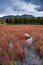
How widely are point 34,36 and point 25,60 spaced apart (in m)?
1.10

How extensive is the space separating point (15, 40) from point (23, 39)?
0.86 ft

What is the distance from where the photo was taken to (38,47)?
4203mm

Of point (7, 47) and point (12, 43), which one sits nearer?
point (7, 47)

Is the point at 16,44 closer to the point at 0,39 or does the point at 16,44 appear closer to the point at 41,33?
the point at 0,39

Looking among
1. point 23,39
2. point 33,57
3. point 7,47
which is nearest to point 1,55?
point 7,47

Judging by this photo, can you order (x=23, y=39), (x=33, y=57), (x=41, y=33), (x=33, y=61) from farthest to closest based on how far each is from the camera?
1. (x=41, y=33)
2. (x=23, y=39)
3. (x=33, y=57)
4. (x=33, y=61)

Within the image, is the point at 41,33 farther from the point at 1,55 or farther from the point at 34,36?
the point at 1,55

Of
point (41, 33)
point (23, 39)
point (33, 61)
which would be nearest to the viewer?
point (33, 61)

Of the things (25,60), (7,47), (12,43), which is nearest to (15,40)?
(12,43)

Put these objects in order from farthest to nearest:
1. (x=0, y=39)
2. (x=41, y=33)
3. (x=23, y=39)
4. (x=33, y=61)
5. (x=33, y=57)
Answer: (x=41, y=33) → (x=23, y=39) → (x=0, y=39) → (x=33, y=57) → (x=33, y=61)

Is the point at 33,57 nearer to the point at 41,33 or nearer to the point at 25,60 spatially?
the point at 25,60

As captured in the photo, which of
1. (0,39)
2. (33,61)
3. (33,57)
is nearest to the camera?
(33,61)

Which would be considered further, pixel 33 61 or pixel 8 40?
pixel 8 40

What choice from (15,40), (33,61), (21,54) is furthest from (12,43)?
(33,61)
